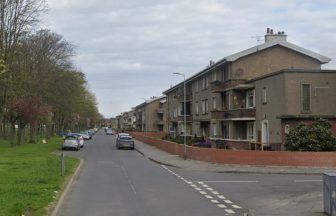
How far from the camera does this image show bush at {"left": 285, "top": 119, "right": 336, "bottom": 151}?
108ft

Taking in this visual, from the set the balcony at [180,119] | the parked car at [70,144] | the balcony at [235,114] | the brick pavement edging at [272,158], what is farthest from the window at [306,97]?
the balcony at [180,119]

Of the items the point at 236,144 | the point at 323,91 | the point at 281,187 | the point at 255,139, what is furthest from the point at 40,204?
the point at 236,144

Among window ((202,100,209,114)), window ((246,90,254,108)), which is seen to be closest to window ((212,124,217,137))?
window ((202,100,209,114))

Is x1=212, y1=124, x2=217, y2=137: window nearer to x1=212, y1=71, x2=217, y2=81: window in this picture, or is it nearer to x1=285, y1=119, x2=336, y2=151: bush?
x1=212, y1=71, x2=217, y2=81: window

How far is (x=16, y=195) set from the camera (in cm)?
1605

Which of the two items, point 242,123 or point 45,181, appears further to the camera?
point 242,123

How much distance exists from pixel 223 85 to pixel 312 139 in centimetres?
2145

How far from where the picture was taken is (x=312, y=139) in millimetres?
33000

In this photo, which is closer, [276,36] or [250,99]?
[250,99]

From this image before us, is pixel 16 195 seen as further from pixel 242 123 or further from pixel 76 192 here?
pixel 242 123

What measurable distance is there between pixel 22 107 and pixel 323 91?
1311 inches

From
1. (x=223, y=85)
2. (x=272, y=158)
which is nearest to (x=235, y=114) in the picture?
(x=223, y=85)

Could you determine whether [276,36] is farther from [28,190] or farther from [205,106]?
[28,190]

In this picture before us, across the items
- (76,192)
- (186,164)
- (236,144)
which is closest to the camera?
(76,192)
